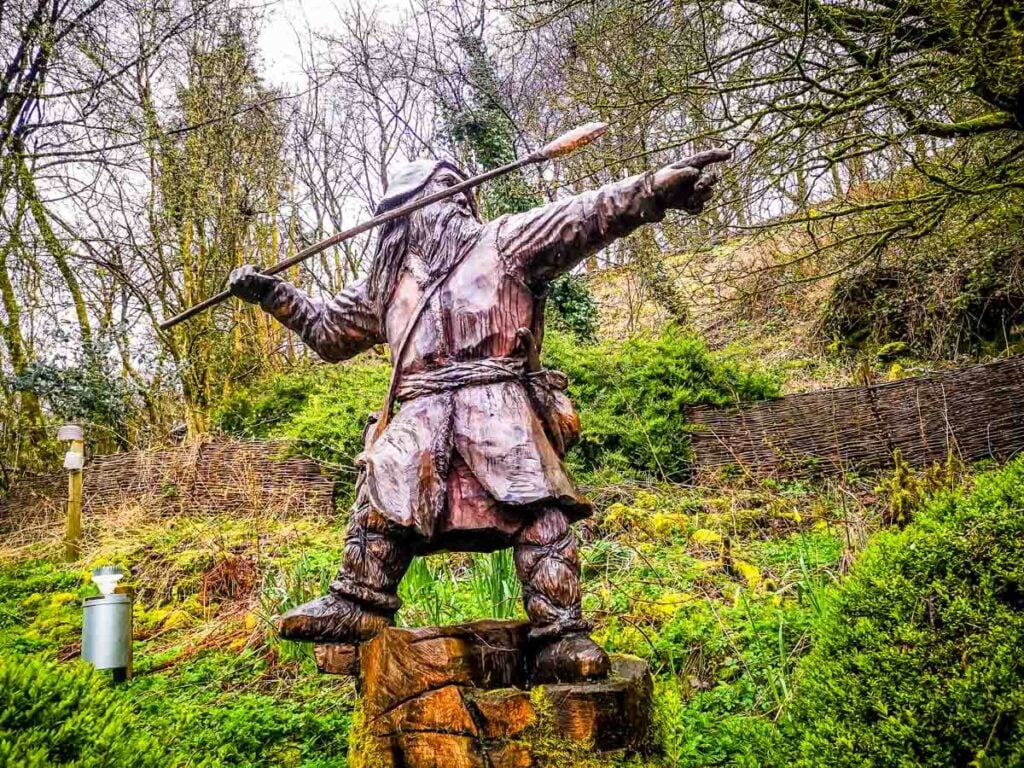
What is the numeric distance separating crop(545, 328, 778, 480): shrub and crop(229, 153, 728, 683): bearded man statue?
172 inches

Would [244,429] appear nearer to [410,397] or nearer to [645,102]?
[645,102]

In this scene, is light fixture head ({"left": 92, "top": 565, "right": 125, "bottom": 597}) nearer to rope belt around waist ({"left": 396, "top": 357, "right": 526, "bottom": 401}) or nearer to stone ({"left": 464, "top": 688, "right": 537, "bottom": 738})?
rope belt around waist ({"left": 396, "top": 357, "right": 526, "bottom": 401})

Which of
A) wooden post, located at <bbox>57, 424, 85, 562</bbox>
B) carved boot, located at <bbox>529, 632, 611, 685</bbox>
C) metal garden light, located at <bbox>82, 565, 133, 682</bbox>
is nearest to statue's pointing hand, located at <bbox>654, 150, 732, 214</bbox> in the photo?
carved boot, located at <bbox>529, 632, 611, 685</bbox>

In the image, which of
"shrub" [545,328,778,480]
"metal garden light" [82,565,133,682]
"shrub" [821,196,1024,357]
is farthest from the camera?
"shrub" [545,328,778,480]

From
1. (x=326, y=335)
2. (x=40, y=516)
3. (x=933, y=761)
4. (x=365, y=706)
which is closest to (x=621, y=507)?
(x=326, y=335)

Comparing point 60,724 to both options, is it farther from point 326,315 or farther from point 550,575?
point 326,315

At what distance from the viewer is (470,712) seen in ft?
6.13

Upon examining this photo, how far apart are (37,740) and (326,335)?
5.50 ft

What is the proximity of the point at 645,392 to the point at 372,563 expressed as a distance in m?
5.27

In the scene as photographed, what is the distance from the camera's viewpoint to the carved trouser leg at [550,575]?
202 centimetres

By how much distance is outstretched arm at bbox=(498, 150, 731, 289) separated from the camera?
2.04 meters

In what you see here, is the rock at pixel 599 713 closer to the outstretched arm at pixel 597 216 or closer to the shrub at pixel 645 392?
the outstretched arm at pixel 597 216

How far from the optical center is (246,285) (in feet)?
8.35

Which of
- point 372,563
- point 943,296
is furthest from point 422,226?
point 943,296
